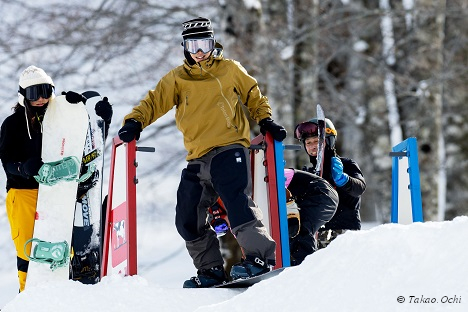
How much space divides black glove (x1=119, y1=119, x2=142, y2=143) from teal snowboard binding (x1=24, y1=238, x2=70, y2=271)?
1097mm

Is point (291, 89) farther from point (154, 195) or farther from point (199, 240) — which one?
point (199, 240)

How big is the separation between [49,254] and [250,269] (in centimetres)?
157

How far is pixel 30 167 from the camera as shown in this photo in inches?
259

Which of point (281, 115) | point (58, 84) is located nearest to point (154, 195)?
point (58, 84)

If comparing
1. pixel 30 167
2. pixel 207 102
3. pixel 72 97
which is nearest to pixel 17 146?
pixel 30 167

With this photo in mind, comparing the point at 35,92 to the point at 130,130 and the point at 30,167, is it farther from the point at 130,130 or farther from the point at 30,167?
the point at 130,130

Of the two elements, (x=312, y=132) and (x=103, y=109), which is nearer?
(x=103, y=109)

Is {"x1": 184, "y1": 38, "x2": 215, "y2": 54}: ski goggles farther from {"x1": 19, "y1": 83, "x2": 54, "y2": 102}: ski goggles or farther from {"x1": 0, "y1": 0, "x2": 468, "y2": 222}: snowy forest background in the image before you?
{"x1": 0, "y1": 0, "x2": 468, "y2": 222}: snowy forest background

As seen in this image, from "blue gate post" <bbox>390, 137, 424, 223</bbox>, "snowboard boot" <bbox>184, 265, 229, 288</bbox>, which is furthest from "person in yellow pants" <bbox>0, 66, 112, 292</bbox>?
"blue gate post" <bbox>390, 137, 424, 223</bbox>

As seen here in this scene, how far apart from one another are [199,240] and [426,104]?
1082 centimetres

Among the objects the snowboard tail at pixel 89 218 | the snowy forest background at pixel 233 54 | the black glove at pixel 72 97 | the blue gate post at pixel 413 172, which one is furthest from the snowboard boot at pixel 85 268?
the snowy forest background at pixel 233 54

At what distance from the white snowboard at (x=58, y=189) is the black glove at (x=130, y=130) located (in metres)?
0.96

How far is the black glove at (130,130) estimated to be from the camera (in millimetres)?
6110

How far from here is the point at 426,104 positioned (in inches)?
648
